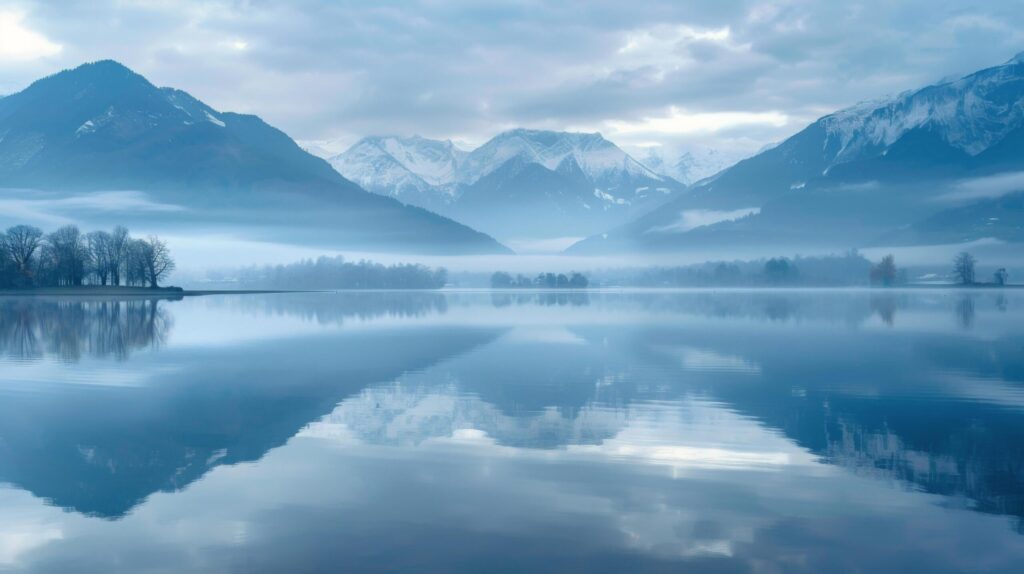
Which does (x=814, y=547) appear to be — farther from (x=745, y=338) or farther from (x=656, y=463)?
(x=745, y=338)

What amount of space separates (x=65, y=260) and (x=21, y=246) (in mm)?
11049

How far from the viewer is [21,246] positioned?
186 meters

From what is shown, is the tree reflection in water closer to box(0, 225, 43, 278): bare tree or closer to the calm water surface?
the calm water surface

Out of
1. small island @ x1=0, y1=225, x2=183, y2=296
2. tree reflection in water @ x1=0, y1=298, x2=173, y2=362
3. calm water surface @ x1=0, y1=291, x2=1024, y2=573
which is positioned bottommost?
calm water surface @ x1=0, y1=291, x2=1024, y2=573

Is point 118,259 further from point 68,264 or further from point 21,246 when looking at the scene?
point 21,246

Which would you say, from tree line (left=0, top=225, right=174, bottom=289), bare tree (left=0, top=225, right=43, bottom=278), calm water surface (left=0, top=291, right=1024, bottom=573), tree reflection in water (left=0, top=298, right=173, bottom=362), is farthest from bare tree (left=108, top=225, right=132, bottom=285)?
calm water surface (left=0, top=291, right=1024, bottom=573)

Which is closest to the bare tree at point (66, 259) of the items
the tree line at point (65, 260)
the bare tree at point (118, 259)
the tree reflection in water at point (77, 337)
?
the tree line at point (65, 260)

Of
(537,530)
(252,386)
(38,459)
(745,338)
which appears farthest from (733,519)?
(745,338)

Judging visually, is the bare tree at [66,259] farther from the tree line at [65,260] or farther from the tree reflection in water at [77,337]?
the tree reflection in water at [77,337]

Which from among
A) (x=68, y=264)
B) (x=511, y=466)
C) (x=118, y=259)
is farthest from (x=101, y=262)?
(x=511, y=466)

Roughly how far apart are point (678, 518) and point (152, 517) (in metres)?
10.6

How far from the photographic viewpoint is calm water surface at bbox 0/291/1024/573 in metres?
14.2

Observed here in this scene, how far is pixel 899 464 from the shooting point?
20.1 meters

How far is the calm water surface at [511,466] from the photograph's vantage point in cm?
1418
